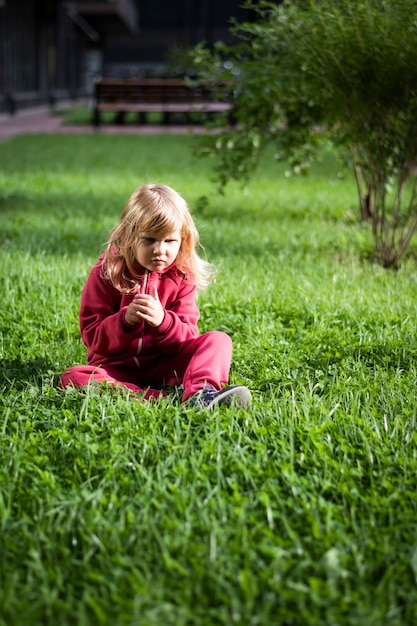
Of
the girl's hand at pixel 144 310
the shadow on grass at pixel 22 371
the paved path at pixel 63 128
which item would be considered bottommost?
the paved path at pixel 63 128

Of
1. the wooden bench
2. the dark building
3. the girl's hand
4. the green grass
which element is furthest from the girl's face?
the wooden bench

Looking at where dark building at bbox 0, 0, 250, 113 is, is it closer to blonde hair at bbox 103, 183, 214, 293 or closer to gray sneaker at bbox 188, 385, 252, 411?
blonde hair at bbox 103, 183, 214, 293

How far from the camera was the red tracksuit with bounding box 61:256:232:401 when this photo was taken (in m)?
→ 2.94

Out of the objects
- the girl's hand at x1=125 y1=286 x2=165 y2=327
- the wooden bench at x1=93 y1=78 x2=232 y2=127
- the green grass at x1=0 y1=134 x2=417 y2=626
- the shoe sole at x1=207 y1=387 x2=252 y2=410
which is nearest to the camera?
the green grass at x1=0 y1=134 x2=417 y2=626

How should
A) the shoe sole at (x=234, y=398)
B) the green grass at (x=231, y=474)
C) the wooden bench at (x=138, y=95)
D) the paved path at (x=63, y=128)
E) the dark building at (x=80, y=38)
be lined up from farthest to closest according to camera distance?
the dark building at (x=80, y=38), the wooden bench at (x=138, y=95), the paved path at (x=63, y=128), the shoe sole at (x=234, y=398), the green grass at (x=231, y=474)

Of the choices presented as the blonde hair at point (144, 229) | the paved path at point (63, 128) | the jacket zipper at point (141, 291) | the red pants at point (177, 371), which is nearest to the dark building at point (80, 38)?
the paved path at point (63, 128)

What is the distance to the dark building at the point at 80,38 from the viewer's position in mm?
28031

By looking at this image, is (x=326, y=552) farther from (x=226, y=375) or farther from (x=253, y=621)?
(x=226, y=375)

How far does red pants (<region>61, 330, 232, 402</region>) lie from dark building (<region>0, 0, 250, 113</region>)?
3697 millimetres

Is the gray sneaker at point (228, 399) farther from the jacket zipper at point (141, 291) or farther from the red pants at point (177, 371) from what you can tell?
the jacket zipper at point (141, 291)

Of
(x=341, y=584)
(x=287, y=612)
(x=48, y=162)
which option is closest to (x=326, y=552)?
(x=341, y=584)

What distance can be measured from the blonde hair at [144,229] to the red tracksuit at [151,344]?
0.20 feet

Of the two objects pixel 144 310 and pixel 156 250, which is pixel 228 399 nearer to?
pixel 144 310

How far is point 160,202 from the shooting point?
293 centimetres
